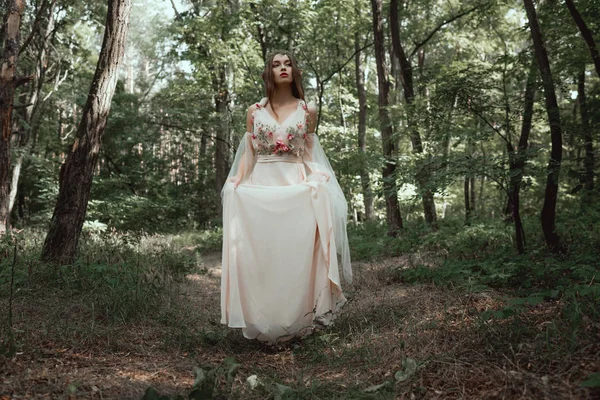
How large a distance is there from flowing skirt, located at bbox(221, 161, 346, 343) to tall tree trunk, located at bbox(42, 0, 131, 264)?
2.61m

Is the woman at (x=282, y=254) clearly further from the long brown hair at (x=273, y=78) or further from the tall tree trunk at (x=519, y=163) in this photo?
the tall tree trunk at (x=519, y=163)

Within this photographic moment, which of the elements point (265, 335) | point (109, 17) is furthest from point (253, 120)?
point (109, 17)

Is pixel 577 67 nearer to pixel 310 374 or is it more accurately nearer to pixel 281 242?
pixel 281 242

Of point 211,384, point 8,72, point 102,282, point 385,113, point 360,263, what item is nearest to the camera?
point 211,384

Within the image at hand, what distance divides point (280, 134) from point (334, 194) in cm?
75

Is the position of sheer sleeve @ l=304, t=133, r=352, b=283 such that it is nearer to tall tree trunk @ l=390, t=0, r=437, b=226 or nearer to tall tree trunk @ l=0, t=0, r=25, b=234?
tall tree trunk @ l=390, t=0, r=437, b=226

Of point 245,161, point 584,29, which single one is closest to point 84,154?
point 245,161

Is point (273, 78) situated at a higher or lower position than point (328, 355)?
higher

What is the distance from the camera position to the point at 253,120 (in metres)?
4.46

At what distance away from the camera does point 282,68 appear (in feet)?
14.4

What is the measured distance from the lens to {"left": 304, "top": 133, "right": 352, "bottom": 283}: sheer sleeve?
409 centimetres

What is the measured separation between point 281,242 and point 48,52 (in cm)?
1444

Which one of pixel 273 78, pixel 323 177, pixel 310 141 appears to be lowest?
pixel 323 177

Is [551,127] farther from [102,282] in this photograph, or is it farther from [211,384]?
[102,282]
